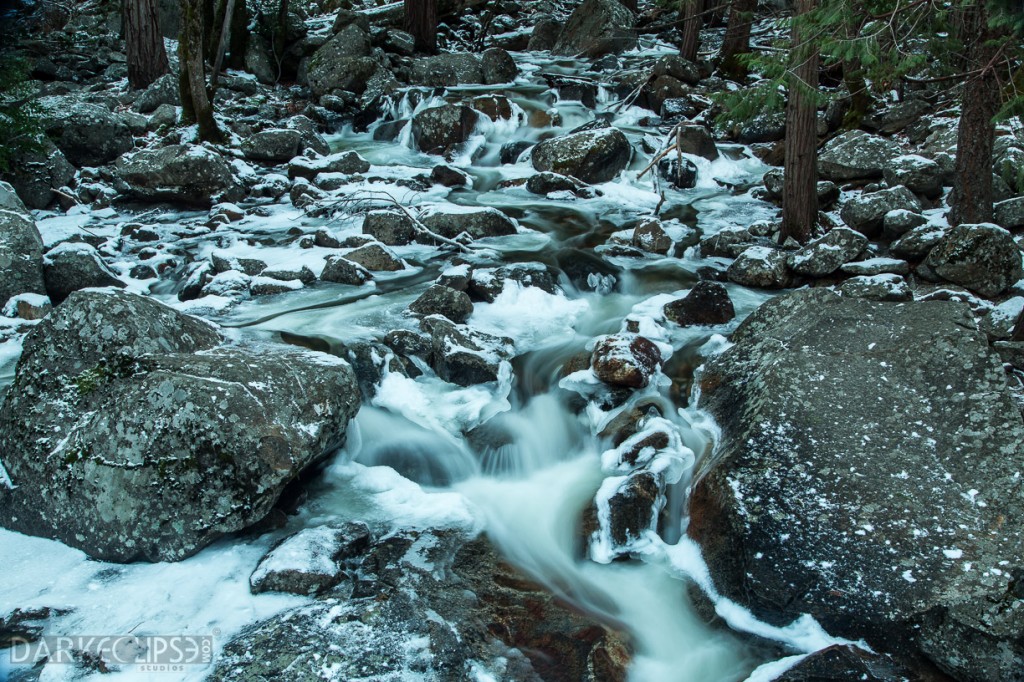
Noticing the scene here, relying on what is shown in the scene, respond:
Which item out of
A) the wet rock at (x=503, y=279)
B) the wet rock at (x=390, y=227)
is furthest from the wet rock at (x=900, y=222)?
the wet rock at (x=390, y=227)

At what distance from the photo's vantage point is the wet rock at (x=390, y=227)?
930 cm

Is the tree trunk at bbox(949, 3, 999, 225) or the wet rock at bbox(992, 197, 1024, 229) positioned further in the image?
the wet rock at bbox(992, 197, 1024, 229)

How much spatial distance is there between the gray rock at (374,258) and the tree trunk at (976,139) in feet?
21.6

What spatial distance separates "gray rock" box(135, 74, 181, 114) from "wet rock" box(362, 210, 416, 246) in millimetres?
6969

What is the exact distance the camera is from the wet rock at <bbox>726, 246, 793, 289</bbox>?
786 centimetres

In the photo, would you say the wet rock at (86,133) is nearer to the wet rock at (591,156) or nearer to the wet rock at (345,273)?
the wet rock at (345,273)

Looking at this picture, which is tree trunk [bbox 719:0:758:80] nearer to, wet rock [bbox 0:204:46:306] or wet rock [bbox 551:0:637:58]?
wet rock [bbox 551:0:637:58]

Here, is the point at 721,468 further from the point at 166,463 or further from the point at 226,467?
the point at 166,463

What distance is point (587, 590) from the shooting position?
426 centimetres

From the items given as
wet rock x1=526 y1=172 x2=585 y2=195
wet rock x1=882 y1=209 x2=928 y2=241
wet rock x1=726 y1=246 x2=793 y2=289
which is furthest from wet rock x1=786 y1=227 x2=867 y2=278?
wet rock x1=526 y1=172 x2=585 y2=195

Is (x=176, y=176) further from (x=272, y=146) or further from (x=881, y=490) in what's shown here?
(x=881, y=490)

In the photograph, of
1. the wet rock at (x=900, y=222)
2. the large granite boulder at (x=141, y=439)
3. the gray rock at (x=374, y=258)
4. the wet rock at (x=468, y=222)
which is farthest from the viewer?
the wet rock at (x=468, y=222)

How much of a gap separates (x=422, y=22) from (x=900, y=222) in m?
14.6

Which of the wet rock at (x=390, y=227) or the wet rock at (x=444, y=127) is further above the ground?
the wet rock at (x=444, y=127)
